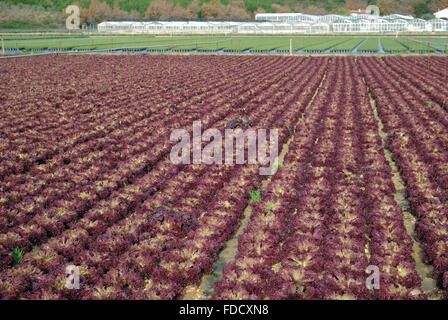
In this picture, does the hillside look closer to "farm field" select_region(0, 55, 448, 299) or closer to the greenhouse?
the greenhouse

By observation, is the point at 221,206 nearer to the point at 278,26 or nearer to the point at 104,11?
the point at 278,26

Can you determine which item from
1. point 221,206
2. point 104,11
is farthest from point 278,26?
point 221,206

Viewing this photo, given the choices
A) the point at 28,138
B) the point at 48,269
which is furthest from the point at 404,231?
the point at 28,138

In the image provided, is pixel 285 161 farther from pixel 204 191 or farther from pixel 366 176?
pixel 204 191

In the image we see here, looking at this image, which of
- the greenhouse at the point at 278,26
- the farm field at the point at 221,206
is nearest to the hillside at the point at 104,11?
the greenhouse at the point at 278,26

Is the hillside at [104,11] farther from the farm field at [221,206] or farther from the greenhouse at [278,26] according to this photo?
the farm field at [221,206]

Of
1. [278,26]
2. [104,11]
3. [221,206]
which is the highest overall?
[104,11]

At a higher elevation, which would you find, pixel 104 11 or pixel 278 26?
pixel 104 11

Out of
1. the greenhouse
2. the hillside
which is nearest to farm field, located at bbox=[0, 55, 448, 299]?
the greenhouse
